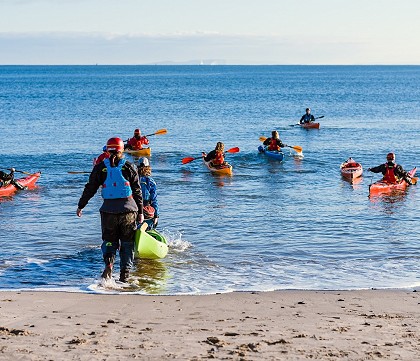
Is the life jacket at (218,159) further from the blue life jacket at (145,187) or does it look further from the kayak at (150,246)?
the blue life jacket at (145,187)

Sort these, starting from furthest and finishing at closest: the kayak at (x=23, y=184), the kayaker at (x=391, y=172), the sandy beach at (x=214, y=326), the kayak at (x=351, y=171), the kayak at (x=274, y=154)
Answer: the kayak at (x=274, y=154) < the kayak at (x=351, y=171) < the kayaker at (x=391, y=172) < the kayak at (x=23, y=184) < the sandy beach at (x=214, y=326)

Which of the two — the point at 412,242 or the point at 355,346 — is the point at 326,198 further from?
the point at 355,346

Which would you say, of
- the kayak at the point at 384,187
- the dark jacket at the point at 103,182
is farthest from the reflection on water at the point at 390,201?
the dark jacket at the point at 103,182

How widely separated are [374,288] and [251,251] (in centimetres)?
342

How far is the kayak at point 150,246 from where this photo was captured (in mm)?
12148

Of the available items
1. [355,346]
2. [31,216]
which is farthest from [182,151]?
[355,346]

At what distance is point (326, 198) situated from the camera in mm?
20734

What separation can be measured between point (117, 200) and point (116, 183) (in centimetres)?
24

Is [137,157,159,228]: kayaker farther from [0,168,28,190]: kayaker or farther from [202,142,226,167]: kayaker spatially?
[202,142,226,167]: kayaker

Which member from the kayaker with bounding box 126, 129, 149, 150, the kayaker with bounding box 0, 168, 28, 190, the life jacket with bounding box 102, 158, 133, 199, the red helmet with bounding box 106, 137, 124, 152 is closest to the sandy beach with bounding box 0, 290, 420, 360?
the life jacket with bounding box 102, 158, 133, 199

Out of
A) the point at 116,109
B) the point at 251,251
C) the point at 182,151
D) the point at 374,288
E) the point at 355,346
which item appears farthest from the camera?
the point at 116,109

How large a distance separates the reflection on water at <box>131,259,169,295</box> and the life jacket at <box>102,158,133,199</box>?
1448 millimetres

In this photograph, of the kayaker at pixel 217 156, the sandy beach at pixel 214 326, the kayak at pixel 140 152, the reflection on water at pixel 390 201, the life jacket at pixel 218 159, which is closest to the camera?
the sandy beach at pixel 214 326

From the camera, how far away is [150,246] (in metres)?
12.4
